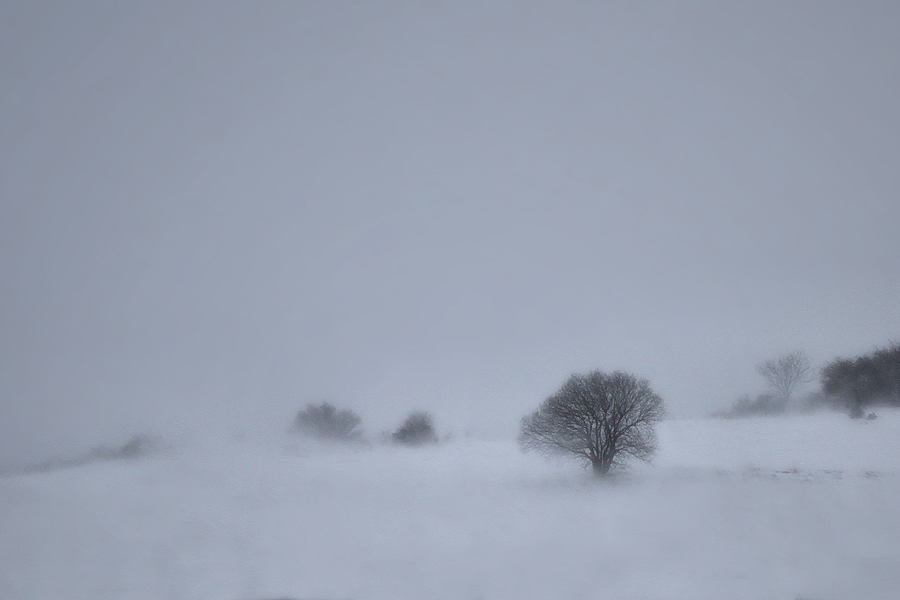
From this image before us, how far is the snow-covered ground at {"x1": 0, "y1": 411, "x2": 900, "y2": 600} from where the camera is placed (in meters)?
11.2

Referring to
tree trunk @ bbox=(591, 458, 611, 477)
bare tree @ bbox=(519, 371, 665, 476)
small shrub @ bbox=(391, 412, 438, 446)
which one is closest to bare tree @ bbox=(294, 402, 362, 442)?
small shrub @ bbox=(391, 412, 438, 446)

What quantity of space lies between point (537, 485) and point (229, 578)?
14503 mm

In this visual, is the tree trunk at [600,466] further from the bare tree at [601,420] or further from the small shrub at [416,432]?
the small shrub at [416,432]

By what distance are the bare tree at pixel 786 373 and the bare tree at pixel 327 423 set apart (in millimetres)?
43472

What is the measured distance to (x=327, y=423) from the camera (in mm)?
43875

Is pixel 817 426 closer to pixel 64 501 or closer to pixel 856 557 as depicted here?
pixel 856 557

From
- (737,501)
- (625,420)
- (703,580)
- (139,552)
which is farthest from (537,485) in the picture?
(139,552)

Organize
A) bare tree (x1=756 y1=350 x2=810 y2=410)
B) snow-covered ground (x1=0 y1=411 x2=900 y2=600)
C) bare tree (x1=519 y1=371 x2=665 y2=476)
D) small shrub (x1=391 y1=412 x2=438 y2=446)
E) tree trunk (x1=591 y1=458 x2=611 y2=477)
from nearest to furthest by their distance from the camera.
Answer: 1. snow-covered ground (x1=0 y1=411 x2=900 y2=600)
2. tree trunk (x1=591 y1=458 x2=611 y2=477)
3. bare tree (x1=519 y1=371 x2=665 y2=476)
4. small shrub (x1=391 y1=412 x2=438 y2=446)
5. bare tree (x1=756 y1=350 x2=810 y2=410)

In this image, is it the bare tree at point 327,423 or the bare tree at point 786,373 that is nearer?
the bare tree at point 327,423

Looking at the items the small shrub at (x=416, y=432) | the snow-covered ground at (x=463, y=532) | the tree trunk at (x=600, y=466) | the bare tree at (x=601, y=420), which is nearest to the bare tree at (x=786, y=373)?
the snow-covered ground at (x=463, y=532)

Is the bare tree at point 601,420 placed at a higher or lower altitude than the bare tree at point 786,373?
lower

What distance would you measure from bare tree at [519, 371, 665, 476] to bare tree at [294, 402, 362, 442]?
24.5m

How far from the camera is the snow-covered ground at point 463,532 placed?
1122cm

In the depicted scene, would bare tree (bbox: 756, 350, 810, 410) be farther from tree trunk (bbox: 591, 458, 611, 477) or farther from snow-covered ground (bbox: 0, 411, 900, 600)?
tree trunk (bbox: 591, 458, 611, 477)
